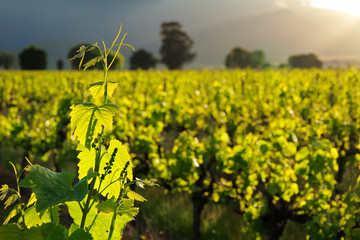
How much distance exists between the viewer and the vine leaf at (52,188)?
1.00 metres

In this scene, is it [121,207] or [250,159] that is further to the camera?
[250,159]

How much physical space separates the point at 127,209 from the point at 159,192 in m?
5.59

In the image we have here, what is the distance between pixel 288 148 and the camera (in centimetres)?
398

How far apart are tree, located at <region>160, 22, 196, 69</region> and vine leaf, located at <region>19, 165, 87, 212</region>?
8235 centimetres

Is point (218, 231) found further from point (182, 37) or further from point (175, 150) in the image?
point (182, 37)

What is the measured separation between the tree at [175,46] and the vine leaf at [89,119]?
82.3 meters

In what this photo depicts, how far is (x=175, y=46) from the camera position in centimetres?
8388

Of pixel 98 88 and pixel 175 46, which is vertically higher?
pixel 175 46

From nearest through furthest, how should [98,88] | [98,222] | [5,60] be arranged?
[98,88], [98,222], [5,60]

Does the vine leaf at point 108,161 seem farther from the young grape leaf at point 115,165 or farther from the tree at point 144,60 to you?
the tree at point 144,60

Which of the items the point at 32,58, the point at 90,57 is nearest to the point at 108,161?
the point at 90,57

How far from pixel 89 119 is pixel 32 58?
281 ft

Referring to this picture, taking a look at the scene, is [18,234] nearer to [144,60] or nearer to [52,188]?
[52,188]

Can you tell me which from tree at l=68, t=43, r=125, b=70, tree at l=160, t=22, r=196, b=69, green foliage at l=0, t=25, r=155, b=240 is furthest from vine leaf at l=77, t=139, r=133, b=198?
tree at l=160, t=22, r=196, b=69
